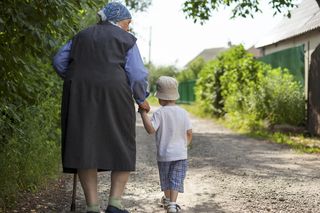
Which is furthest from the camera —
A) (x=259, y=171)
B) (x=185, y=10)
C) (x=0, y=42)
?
(x=185, y=10)

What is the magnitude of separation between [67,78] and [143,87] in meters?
0.59

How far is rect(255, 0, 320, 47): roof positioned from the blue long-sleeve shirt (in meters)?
12.9

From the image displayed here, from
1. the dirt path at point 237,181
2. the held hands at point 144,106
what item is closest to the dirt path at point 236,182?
the dirt path at point 237,181

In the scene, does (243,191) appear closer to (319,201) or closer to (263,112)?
(319,201)

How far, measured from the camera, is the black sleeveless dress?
386 cm

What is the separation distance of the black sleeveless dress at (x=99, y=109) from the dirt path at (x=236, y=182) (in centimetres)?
155

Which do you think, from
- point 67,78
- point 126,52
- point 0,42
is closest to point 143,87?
point 126,52

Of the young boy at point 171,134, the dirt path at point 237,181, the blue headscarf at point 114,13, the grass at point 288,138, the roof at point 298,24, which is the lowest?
the dirt path at point 237,181

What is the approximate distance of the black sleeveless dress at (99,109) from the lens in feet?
12.7

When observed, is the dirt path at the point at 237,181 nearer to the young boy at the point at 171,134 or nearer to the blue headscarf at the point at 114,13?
the young boy at the point at 171,134

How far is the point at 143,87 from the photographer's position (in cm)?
405

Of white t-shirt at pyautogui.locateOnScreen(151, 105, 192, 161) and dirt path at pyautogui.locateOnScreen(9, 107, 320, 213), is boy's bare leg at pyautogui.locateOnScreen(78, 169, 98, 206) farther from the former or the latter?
dirt path at pyautogui.locateOnScreen(9, 107, 320, 213)

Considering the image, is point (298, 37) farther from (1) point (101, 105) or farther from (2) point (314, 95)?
(1) point (101, 105)

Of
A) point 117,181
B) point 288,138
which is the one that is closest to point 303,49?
point 288,138
